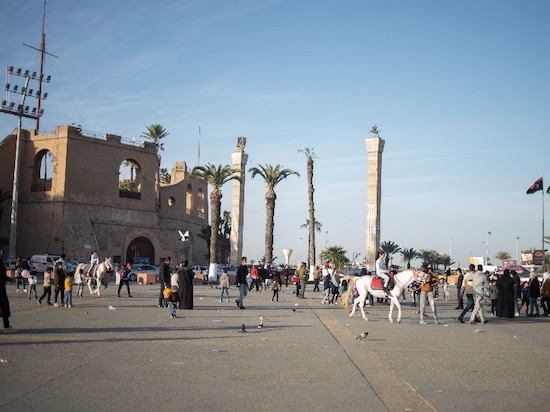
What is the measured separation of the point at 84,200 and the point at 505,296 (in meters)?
41.3

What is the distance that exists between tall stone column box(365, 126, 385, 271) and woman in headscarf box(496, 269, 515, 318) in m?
28.2

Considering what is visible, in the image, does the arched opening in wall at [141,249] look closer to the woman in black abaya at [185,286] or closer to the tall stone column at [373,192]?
the tall stone column at [373,192]

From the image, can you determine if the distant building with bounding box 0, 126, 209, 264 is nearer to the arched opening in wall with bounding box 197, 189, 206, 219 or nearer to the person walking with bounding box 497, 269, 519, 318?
the arched opening in wall with bounding box 197, 189, 206, 219

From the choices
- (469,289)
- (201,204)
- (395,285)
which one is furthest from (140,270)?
(469,289)

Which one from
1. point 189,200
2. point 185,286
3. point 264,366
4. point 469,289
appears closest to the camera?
point 264,366

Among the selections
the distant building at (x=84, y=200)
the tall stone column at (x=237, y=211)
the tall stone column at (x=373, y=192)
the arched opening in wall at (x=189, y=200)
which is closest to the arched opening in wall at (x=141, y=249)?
the distant building at (x=84, y=200)

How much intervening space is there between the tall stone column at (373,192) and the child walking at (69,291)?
105ft

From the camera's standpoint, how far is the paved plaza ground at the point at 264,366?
6863 millimetres

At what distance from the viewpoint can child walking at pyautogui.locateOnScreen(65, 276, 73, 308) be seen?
65.2 feet

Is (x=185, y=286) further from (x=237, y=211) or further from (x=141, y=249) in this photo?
(x=141, y=249)

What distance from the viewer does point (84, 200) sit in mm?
53844

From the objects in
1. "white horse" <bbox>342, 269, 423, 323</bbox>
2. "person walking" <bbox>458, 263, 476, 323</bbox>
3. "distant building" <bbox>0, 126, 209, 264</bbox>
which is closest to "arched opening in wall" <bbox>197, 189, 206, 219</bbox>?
"distant building" <bbox>0, 126, 209, 264</bbox>

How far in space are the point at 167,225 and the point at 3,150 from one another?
17.0 m

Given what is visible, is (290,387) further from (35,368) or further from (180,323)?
(180,323)
